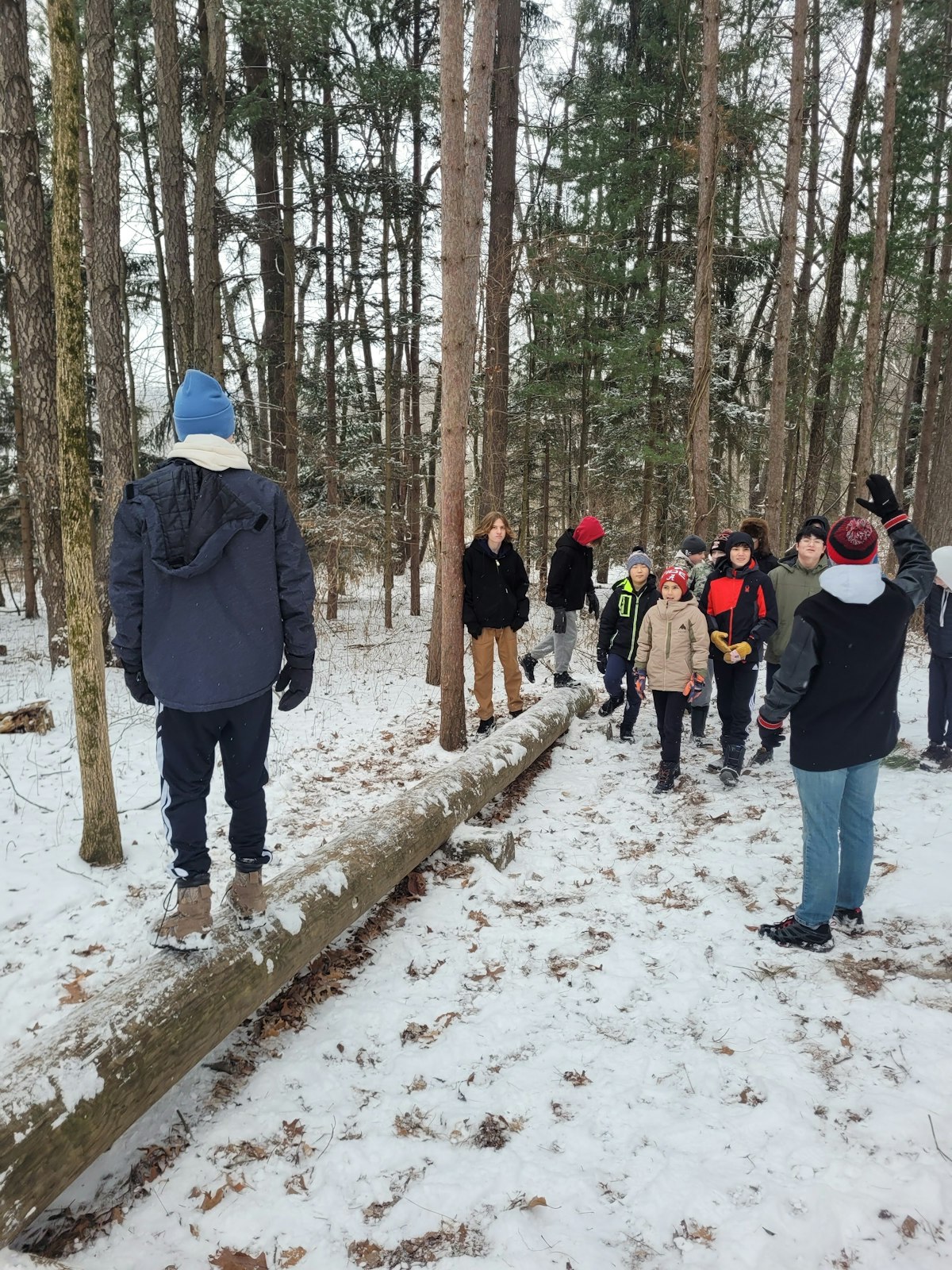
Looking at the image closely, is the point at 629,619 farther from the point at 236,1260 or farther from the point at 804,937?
the point at 236,1260

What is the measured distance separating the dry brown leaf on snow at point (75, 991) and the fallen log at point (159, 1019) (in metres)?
0.72

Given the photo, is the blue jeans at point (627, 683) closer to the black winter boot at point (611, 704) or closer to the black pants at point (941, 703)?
the black winter boot at point (611, 704)

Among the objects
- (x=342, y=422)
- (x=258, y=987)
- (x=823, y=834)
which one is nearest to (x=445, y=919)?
(x=258, y=987)

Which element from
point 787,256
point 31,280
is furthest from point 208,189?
point 787,256

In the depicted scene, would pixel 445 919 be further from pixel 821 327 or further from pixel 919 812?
pixel 821 327

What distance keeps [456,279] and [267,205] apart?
7626 millimetres

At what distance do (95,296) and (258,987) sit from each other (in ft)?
31.0

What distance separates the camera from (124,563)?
9.53ft

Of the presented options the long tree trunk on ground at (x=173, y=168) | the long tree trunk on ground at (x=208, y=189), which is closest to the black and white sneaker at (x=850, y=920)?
the long tree trunk on ground at (x=208, y=189)

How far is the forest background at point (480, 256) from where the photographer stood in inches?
338

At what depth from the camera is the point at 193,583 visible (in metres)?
2.93

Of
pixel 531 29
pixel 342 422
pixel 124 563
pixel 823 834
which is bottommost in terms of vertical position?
pixel 823 834

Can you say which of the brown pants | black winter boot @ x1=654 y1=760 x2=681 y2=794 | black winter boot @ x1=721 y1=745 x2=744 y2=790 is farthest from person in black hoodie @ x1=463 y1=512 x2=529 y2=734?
black winter boot @ x1=721 y1=745 x2=744 y2=790

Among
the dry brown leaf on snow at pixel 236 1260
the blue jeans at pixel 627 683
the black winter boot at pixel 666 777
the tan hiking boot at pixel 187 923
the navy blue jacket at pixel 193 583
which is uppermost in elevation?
the navy blue jacket at pixel 193 583
